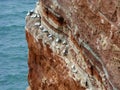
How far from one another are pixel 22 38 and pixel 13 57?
2.72 meters

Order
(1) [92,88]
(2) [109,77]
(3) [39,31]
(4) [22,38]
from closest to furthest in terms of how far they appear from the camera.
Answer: (2) [109,77], (1) [92,88], (3) [39,31], (4) [22,38]

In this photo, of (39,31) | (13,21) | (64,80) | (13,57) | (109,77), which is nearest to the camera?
(109,77)

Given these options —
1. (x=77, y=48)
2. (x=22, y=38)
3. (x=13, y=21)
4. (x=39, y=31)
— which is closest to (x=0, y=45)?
(x=22, y=38)

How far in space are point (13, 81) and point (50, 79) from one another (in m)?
13.1

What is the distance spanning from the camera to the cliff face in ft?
33.2

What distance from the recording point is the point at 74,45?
12.1m

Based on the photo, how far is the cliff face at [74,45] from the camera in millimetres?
10125

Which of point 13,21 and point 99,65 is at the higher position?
point 99,65

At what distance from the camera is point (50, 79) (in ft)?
43.2

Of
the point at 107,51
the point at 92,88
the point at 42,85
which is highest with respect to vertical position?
the point at 107,51

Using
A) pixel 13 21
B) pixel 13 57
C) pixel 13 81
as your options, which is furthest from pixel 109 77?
pixel 13 21

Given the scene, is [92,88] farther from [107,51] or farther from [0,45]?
[0,45]

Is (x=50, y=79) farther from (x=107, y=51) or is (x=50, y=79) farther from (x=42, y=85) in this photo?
(x=107, y=51)

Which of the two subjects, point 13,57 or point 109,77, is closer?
point 109,77
